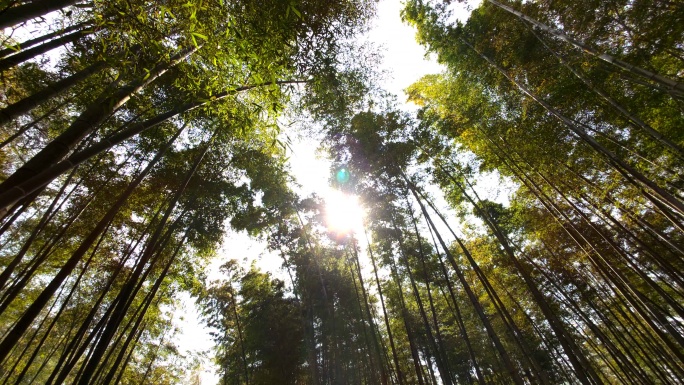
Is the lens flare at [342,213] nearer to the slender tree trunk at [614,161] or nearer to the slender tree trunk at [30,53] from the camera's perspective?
the slender tree trunk at [614,161]

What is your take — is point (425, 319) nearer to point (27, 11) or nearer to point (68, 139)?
point (68, 139)

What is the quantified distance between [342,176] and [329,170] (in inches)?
26.0

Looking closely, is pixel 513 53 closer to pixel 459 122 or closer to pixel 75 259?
pixel 459 122

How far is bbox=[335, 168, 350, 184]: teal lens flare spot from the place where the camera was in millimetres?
7696

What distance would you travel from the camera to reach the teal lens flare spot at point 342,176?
7.70 meters

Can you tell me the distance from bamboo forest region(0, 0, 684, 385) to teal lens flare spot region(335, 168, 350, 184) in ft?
0.13

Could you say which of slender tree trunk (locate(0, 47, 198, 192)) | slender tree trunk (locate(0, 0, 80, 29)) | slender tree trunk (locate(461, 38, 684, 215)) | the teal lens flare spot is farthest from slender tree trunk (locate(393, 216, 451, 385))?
slender tree trunk (locate(0, 0, 80, 29))

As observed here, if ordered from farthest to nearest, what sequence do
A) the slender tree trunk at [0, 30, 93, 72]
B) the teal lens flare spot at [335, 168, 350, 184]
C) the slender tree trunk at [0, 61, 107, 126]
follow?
the teal lens flare spot at [335, 168, 350, 184]
the slender tree trunk at [0, 30, 93, 72]
the slender tree trunk at [0, 61, 107, 126]

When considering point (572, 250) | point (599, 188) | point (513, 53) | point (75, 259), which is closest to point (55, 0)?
point (75, 259)

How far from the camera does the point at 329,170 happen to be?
8.41m

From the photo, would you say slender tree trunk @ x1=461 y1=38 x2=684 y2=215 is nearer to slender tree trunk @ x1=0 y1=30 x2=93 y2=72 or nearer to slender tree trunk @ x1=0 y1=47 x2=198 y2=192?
slender tree trunk @ x1=0 y1=47 x2=198 y2=192

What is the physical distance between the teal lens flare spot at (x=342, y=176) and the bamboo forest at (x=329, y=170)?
1.6 inches

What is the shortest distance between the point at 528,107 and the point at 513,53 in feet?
3.28

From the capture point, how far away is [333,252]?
10.4 meters
